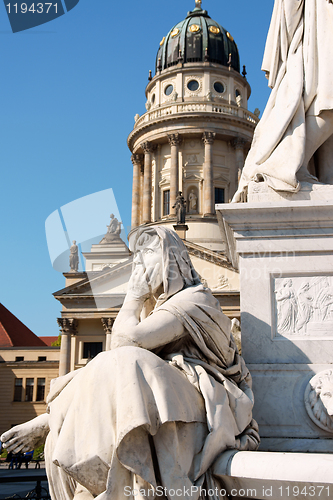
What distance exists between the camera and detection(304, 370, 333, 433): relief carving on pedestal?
2.62 meters

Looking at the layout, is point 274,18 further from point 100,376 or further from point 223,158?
point 223,158

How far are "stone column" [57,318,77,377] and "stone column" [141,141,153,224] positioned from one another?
1177 centimetres

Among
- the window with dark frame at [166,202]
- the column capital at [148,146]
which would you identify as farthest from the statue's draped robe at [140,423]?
the column capital at [148,146]

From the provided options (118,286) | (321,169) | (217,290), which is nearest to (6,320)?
(118,286)

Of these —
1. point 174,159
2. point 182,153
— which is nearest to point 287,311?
point 174,159

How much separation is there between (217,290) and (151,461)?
3479 centimetres

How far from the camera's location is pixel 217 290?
120ft

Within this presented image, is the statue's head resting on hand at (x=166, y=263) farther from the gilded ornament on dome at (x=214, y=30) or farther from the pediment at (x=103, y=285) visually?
the gilded ornament on dome at (x=214, y=30)

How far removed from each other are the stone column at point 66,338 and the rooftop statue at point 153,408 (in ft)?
125

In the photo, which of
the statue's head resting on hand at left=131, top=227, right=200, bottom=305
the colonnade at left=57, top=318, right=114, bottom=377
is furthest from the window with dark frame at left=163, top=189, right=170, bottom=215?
the statue's head resting on hand at left=131, top=227, right=200, bottom=305

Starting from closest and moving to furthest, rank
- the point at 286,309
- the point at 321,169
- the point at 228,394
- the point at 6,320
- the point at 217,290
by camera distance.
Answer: the point at 228,394 < the point at 286,309 < the point at 321,169 < the point at 217,290 < the point at 6,320

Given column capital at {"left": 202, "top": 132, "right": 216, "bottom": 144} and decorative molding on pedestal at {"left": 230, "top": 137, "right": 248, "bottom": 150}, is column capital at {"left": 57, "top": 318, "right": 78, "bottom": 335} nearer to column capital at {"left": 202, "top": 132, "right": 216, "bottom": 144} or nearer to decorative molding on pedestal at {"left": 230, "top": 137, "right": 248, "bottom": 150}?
column capital at {"left": 202, "top": 132, "right": 216, "bottom": 144}

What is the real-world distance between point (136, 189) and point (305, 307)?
4883 cm

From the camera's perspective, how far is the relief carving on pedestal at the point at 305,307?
2842 mm
